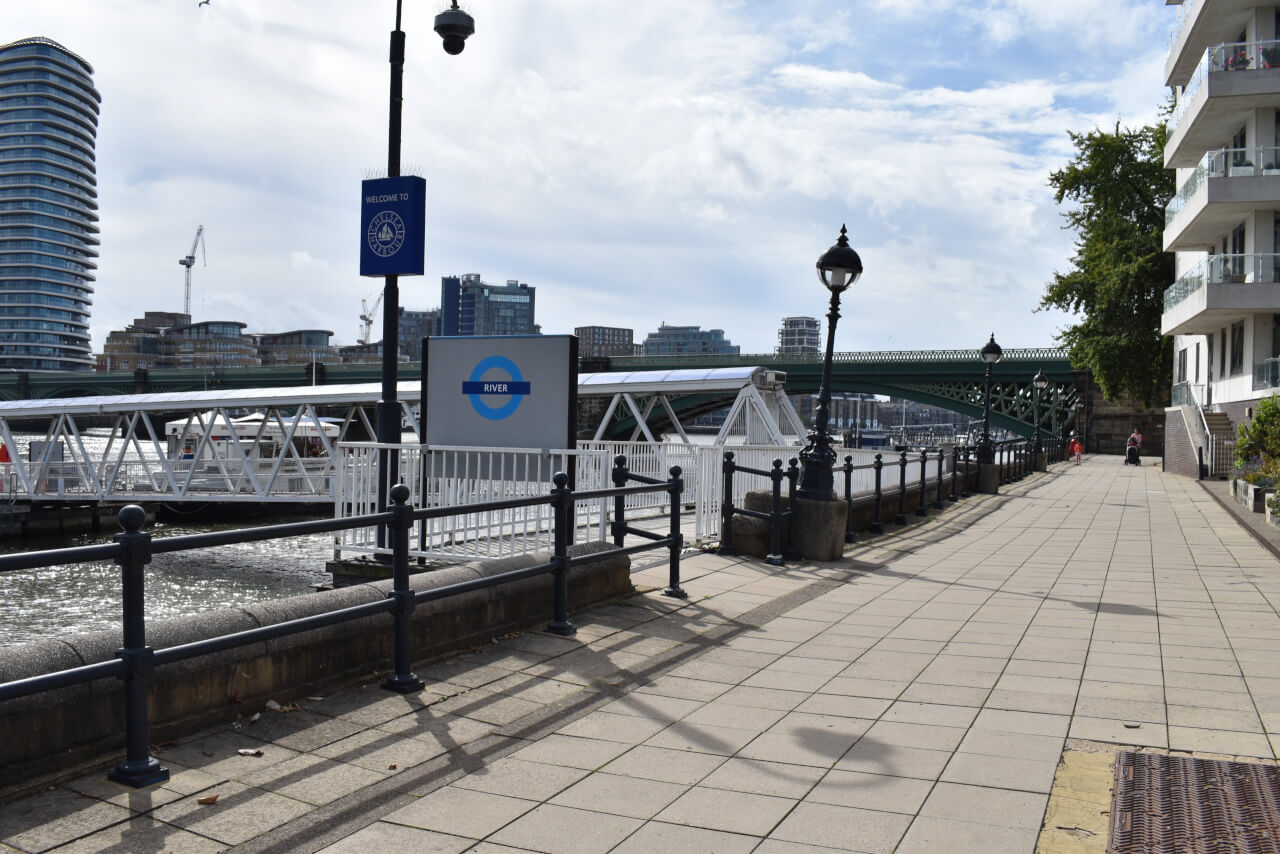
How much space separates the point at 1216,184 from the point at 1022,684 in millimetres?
28542

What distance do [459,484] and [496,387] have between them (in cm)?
116

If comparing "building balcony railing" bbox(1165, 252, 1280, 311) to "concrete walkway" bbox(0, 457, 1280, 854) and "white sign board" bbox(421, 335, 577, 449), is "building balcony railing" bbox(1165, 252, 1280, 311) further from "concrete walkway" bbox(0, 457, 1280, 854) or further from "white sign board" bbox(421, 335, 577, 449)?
"white sign board" bbox(421, 335, 577, 449)

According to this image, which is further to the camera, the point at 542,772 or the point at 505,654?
the point at 505,654

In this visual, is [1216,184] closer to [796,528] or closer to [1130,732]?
[796,528]

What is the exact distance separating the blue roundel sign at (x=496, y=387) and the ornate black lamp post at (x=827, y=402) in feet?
11.3

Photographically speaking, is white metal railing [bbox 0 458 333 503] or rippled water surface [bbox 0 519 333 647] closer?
rippled water surface [bbox 0 519 333 647]

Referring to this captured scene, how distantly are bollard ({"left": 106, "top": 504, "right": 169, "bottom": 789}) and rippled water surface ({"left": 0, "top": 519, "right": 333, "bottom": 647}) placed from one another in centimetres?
1582

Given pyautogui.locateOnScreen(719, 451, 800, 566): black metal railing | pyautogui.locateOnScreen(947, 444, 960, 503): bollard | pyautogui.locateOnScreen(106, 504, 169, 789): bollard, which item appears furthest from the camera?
pyautogui.locateOnScreen(947, 444, 960, 503): bollard

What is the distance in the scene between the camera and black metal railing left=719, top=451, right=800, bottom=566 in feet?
37.2

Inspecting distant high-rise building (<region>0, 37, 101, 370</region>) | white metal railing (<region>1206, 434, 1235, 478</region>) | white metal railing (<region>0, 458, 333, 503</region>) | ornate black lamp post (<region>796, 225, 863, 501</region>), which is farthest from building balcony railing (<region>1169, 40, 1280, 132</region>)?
distant high-rise building (<region>0, 37, 101, 370</region>)

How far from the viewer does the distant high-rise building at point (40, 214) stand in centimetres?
16462

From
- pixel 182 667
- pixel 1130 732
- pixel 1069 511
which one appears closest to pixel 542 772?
pixel 182 667

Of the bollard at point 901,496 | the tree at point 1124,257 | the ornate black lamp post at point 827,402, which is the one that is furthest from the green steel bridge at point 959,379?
the ornate black lamp post at point 827,402

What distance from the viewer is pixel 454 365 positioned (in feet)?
38.0
